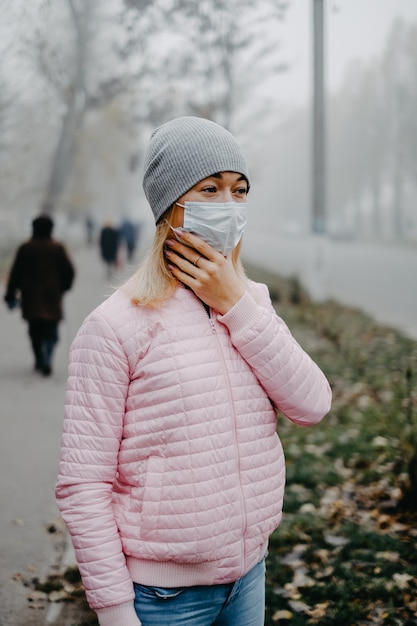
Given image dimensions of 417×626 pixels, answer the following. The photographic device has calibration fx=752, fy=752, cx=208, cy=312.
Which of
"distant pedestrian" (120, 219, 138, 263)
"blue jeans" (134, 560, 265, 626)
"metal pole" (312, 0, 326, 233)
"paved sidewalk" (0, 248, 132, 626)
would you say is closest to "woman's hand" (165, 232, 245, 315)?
"paved sidewalk" (0, 248, 132, 626)

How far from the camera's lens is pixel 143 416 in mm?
1810

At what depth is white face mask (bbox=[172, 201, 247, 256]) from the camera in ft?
6.21

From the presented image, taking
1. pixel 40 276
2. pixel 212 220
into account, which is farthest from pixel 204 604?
pixel 40 276

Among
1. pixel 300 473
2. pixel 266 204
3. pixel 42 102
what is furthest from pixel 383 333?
pixel 266 204

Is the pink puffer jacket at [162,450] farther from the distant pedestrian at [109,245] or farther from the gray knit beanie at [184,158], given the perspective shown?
the distant pedestrian at [109,245]

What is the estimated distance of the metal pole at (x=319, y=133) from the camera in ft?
43.8

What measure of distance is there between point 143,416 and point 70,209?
2571 centimetres

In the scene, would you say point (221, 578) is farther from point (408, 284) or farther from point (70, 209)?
point (70, 209)

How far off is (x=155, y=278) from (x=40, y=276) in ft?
21.6

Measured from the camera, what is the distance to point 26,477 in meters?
5.28

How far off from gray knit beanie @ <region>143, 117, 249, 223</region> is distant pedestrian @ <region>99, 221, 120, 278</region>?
16.9 m

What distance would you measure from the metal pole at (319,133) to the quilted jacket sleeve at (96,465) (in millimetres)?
12204

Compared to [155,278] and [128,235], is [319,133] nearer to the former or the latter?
[128,235]

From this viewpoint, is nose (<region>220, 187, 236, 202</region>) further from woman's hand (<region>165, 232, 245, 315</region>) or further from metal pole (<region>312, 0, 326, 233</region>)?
metal pole (<region>312, 0, 326, 233</region>)
